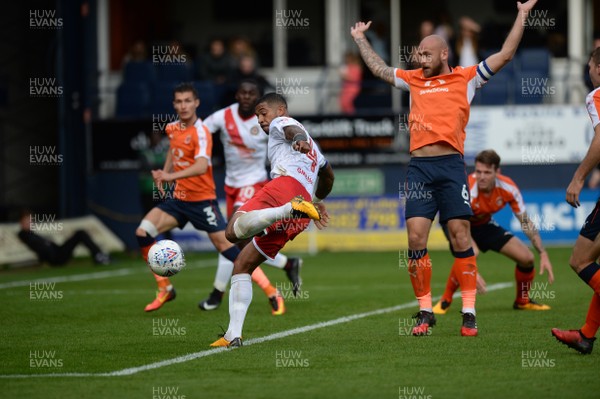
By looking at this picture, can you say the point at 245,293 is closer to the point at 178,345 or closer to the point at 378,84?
the point at 178,345

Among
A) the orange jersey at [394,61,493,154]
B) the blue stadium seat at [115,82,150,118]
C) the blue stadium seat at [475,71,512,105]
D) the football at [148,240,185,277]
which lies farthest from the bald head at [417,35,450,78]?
the blue stadium seat at [115,82,150,118]

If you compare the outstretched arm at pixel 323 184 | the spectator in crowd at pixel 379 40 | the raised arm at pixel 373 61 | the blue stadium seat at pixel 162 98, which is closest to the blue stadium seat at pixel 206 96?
the blue stadium seat at pixel 162 98

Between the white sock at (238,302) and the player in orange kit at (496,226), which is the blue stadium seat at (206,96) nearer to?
the player in orange kit at (496,226)

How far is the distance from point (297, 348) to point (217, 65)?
14.8 meters

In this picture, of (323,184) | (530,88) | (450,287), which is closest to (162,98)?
(530,88)

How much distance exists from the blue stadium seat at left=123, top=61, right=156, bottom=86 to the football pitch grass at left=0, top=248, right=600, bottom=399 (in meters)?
9.19

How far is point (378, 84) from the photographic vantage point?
77.4ft

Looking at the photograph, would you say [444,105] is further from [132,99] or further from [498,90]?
[132,99]

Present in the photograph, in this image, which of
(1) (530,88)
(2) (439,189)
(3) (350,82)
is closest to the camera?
(2) (439,189)

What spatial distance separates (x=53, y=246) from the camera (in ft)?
63.5

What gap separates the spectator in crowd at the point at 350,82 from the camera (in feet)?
76.9

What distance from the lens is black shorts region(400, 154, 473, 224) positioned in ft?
31.6

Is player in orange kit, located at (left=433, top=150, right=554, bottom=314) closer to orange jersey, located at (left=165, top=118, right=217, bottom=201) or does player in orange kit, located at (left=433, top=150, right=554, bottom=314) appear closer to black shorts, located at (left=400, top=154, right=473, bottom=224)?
black shorts, located at (left=400, top=154, right=473, bottom=224)

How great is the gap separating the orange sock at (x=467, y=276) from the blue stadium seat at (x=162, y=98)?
1392 cm
